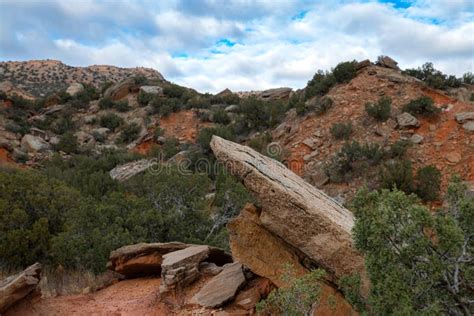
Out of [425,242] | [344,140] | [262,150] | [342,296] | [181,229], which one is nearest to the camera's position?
[425,242]

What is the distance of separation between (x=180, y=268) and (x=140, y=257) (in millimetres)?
1167

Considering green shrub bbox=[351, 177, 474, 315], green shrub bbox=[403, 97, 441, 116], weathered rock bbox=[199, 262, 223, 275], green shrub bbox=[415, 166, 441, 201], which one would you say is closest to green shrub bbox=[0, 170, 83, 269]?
weathered rock bbox=[199, 262, 223, 275]

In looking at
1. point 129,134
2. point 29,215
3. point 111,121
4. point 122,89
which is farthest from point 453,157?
point 122,89

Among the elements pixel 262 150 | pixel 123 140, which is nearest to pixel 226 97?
pixel 123 140

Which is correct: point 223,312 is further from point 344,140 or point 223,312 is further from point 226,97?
point 226,97

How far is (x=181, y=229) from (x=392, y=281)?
6280mm

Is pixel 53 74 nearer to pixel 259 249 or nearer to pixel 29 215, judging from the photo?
pixel 29 215

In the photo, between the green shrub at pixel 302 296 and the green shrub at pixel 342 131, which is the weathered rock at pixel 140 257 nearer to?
the green shrub at pixel 302 296

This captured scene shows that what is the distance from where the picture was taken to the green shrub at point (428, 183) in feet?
37.1

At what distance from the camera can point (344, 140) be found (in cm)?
1528

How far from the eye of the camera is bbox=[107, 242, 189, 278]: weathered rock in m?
6.80

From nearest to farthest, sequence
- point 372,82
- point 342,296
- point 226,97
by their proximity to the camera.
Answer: point 342,296 < point 372,82 < point 226,97

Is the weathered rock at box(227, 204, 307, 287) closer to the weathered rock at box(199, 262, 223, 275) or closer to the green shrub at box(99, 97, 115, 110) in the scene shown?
the weathered rock at box(199, 262, 223, 275)

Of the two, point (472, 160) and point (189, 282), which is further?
point (472, 160)
